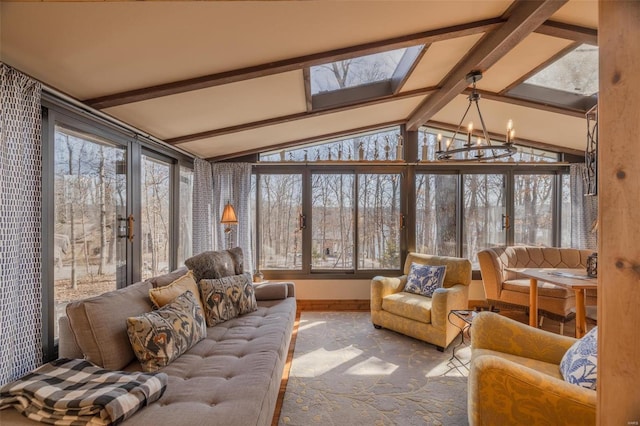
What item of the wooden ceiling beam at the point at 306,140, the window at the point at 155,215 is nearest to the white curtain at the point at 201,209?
the wooden ceiling beam at the point at 306,140

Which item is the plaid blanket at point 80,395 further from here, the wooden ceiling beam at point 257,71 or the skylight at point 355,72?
the skylight at point 355,72

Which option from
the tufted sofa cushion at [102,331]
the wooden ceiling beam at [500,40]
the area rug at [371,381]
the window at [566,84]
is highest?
the window at [566,84]

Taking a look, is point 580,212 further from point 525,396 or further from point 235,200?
point 235,200

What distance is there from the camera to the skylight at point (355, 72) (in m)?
2.71

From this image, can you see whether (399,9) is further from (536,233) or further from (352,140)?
(536,233)

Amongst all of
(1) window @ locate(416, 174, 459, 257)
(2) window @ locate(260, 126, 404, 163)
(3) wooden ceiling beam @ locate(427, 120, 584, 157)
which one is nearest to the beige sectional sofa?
(2) window @ locate(260, 126, 404, 163)

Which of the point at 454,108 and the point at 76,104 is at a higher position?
the point at 454,108

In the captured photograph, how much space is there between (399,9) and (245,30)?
842mm

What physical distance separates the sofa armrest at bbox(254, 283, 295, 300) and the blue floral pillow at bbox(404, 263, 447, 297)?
152cm

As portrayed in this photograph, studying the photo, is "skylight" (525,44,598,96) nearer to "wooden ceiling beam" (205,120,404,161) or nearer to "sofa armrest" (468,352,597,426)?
"wooden ceiling beam" (205,120,404,161)

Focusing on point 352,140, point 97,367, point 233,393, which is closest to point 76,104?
point 97,367

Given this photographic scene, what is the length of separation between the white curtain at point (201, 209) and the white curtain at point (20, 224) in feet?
7.16

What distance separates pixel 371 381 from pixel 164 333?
5.32 feet

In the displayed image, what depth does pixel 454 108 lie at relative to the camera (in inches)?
151
